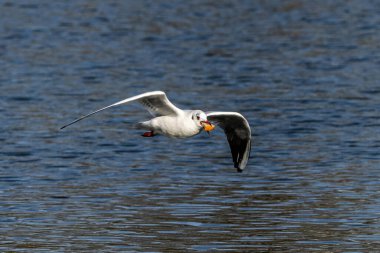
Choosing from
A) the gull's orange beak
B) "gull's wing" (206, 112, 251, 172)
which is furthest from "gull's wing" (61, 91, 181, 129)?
"gull's wing" (206, 112, 251, 172)

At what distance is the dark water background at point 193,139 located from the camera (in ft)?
52.0

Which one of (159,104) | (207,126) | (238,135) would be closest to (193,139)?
(238,135)

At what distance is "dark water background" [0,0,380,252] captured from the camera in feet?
52.0

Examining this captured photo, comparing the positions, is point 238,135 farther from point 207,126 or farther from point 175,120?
point 207,126

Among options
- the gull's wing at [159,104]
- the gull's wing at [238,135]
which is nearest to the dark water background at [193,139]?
the gull's wing at [238,135]

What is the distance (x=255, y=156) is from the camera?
70.1 ft

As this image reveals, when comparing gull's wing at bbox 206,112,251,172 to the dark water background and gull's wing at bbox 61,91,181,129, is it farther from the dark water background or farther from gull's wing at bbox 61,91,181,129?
gull's wing at bbox 61,91,181,129

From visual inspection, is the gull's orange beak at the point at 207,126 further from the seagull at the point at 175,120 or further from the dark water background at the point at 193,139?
the dark water background at the point at 193,139

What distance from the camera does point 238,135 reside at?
60.4ft

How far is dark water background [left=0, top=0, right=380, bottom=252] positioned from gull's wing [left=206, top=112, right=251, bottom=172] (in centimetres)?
49

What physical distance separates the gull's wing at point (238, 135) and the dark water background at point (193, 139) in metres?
0.49

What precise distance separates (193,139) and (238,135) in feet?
16.0

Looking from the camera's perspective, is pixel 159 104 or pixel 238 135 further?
pixel 238 135

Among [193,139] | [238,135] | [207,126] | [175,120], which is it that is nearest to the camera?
[207,126]
